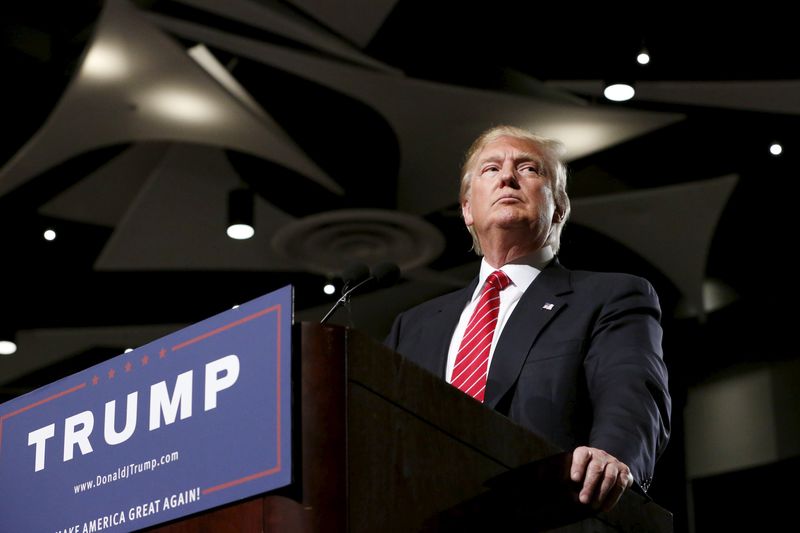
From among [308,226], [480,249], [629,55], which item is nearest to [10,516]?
[480,249]

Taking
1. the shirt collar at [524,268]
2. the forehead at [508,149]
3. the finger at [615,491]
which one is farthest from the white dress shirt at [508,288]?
the finger at [615,491]

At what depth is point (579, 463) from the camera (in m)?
1.54

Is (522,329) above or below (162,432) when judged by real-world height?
above

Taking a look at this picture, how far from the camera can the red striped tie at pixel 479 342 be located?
202 cm

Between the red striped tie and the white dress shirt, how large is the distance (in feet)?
0.04

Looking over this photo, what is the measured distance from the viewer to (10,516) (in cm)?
170

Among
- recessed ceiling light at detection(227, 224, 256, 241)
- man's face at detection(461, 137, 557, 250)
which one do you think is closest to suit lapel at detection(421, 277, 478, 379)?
man's face at detection(461, 137, 557, 250)

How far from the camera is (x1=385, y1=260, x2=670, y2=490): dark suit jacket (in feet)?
6.07

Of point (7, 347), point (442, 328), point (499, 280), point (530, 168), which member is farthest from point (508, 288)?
point (7, 347)

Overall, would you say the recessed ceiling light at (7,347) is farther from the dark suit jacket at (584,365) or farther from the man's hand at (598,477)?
the man's hand at (598,477)

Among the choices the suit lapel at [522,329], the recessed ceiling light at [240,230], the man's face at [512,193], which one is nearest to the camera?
the suit lapel at [522,329]

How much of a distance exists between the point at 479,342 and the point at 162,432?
2.50 feet

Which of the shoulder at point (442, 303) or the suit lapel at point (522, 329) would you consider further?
the shoulder at point (442, 303)

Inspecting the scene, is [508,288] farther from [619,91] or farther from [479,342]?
[619,91]
